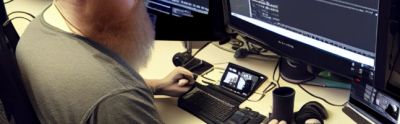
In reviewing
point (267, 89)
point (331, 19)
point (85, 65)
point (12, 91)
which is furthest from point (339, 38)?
point (12, 91)

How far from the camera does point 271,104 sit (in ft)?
4.39

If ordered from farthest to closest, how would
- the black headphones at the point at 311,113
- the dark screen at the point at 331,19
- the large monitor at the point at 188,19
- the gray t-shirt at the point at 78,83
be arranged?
1. the large monitor at the point at 188,19
2. the black headphones at the point at 311,113
3. the dark screen at the point at 331,19
4. the gray t-shirt at the point at 78,83

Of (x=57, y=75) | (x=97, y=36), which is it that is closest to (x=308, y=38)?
(x=97, y=36)

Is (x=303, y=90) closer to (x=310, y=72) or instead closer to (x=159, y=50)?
(x=310, y=72)

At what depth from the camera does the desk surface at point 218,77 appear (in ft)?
4.25

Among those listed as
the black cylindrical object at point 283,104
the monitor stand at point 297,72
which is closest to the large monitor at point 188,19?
the monitor stand at point 297,72

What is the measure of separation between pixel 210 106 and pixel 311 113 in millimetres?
288

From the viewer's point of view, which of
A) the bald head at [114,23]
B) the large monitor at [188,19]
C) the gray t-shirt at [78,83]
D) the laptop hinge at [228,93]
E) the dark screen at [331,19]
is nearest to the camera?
the gray t-shirt at [78,83]

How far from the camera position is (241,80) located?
55.7 inches

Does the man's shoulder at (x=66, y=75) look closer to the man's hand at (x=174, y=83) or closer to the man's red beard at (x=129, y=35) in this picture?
the man's red beard at (x=129, y=35)

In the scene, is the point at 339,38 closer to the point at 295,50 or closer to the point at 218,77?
the point at 295,50

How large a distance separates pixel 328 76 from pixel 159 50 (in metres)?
0.63

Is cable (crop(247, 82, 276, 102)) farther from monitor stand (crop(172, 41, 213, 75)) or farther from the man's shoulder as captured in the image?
the man's shoulder

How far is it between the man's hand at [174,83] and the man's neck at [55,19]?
16.9 inches
